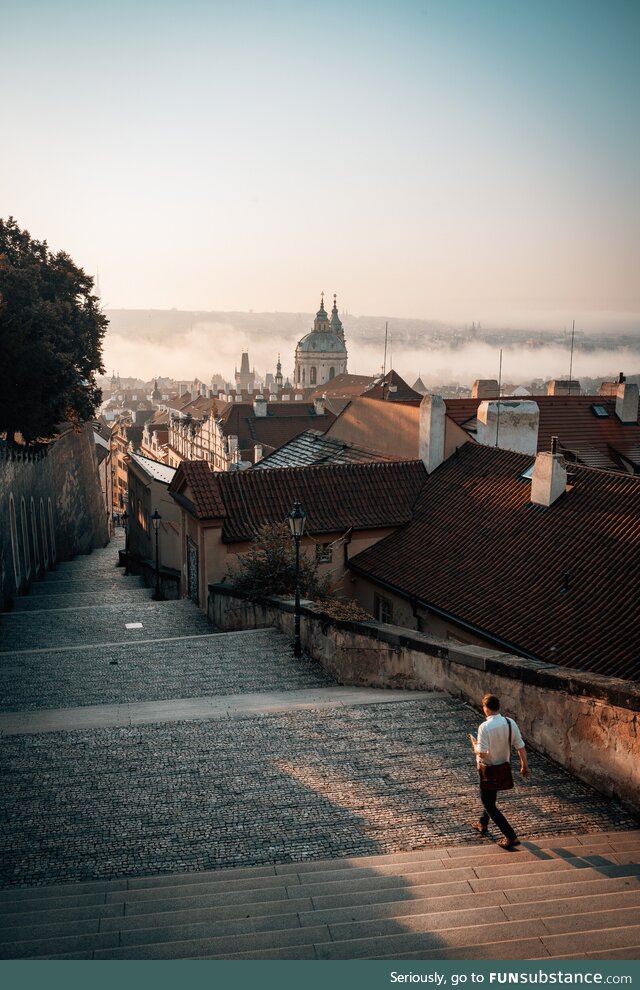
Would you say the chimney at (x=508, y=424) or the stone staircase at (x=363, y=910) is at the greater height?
the chimney at (x=508, y=424)

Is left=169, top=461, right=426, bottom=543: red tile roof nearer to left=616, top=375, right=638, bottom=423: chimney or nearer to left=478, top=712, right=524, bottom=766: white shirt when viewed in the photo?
left=478, top=712, right=524, bottom=766: white shirt

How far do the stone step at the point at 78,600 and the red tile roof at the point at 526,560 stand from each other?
7784 millimetres

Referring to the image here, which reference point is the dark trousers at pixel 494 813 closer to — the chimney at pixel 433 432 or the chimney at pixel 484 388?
the chimney at pixel 433 432

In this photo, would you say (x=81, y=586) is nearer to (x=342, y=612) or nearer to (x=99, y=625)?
(x=99, y=625)

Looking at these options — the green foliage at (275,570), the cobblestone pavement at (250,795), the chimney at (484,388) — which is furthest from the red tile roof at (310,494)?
the chimney at (484,388)

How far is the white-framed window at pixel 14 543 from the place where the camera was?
24.7 meters

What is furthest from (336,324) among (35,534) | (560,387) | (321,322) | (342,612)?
(342,612)

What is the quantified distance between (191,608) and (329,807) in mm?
13850

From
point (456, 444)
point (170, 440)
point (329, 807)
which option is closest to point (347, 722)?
Result: point (329, 807)

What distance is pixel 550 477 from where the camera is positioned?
18219mm

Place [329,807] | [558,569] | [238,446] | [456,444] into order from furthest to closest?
1. [238,446]
2. [456,444]
3. [558,569]
4. [329,807]

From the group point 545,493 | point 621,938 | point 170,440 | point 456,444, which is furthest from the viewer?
point 170,440

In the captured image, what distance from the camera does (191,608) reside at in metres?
20.8

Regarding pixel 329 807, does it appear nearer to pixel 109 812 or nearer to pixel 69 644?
pixel 109 812
